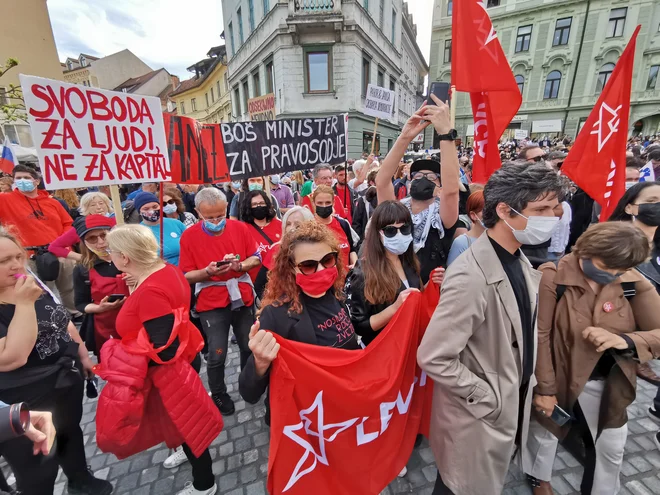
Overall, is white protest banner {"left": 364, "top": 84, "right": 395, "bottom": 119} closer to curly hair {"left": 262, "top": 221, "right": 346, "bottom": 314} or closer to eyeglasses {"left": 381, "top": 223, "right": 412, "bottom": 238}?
eyeglasses {"left": 381, "top": 223, "right": 412, "bottom": 238}

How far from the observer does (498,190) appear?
5.61 ft

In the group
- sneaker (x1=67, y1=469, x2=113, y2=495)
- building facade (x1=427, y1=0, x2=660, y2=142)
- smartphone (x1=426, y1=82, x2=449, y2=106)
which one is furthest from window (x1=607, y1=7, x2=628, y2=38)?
sneaker (x1=67, y1=469, x2=113, y2=495)

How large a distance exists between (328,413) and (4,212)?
18.1 feet

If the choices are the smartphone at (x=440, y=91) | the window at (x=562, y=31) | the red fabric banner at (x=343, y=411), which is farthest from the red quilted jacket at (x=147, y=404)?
the window at (x=562, y=31)

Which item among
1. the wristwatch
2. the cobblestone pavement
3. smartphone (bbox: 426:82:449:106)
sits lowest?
the cobblestone pavement

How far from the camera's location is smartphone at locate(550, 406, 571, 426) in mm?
1847

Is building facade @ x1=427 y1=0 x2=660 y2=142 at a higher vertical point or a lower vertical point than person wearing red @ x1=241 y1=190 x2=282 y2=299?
higher

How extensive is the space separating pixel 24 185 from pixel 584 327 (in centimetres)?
660

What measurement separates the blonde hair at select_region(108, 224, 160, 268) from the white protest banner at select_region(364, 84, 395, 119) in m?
5.40

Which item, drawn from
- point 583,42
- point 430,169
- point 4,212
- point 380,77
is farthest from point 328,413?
point 583,42

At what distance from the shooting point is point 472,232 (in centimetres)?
272

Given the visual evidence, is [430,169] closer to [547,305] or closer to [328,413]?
[547,305]

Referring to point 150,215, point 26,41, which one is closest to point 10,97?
point 150,215

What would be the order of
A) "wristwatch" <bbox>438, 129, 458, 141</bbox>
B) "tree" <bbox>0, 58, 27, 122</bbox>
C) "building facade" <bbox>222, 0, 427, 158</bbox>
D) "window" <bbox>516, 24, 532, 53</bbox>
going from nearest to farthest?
"wristwatch" <bbox>438, 129, 458, 141</bbox>
"tree" <bbox>0, 58, 27, 122</bbox>
"building facade" <bbox>222, 0, 427, 158</bbox>
"window" <bbox>516, 24, 532, 53</bbox>
